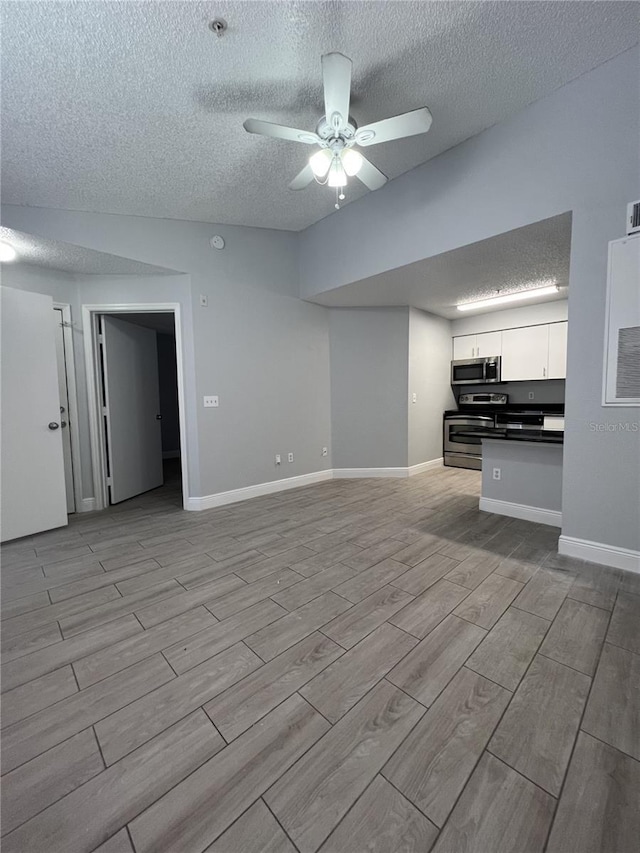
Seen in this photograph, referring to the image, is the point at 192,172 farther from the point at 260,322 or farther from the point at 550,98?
the point at 550,98

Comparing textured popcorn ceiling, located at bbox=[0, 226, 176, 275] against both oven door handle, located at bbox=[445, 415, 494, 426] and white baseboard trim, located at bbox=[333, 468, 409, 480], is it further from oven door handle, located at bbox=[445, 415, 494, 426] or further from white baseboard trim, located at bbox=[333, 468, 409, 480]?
oven door handle, located at bbox=[445, 415, 494, 426]

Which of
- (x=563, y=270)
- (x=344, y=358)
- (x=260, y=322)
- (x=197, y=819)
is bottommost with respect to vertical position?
(x=197, y=819)

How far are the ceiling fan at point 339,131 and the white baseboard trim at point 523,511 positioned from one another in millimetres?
2982

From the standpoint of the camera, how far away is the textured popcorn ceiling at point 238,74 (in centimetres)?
163

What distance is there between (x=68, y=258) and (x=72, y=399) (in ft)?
4.59

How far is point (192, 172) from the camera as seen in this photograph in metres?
2.71

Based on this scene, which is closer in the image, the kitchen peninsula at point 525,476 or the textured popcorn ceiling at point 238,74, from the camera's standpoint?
the textured popcorn ceiling at point 238,74

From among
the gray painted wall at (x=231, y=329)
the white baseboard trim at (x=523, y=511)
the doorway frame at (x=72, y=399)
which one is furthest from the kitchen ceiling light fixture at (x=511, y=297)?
the doorway frame at (x=72, y=399)

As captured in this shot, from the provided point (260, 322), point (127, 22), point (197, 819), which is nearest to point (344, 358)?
point (260, 322)

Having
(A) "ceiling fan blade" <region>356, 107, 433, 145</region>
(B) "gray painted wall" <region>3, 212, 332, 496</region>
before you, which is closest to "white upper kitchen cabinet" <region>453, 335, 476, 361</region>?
(B) "gray painted wall" <region>3, 212, 332, 496</region>

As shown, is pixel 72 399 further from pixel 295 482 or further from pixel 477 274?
pixel 477 274

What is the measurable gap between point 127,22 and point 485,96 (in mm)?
2078

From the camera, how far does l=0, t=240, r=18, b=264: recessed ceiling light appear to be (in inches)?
116

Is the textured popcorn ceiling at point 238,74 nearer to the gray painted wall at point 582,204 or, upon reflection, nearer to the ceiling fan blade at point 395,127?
the gray painted wall at point 582,204
